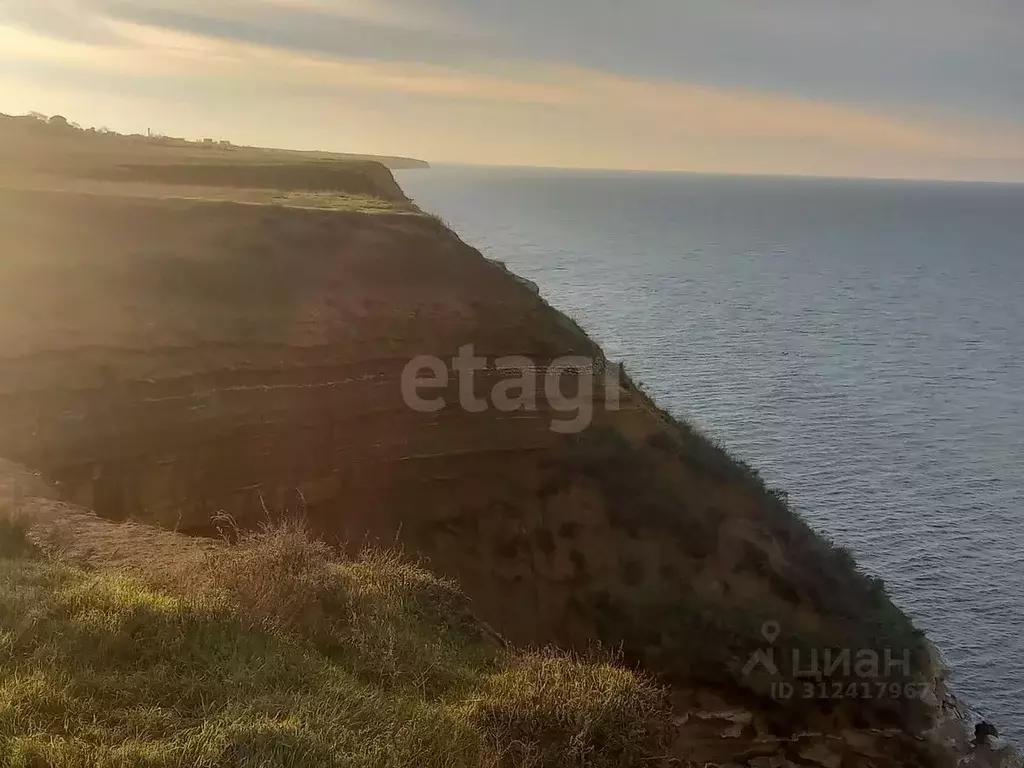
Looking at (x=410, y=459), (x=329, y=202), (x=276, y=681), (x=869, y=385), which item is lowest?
(x=869, y=385)

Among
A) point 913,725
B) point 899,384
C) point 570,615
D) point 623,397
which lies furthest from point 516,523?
point 899,384

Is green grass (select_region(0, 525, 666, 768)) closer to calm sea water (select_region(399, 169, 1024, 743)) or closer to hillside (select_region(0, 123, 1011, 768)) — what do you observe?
hillside (select_region(0, 123, 1011, 768))

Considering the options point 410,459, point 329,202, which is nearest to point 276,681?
point 410,459

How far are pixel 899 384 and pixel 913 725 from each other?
30.3 m

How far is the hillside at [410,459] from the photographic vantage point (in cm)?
1586

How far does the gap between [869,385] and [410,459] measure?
32.6 metres

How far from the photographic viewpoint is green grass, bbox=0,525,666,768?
634 centimetres

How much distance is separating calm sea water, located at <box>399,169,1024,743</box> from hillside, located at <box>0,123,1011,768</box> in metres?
5.54

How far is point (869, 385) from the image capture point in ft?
147

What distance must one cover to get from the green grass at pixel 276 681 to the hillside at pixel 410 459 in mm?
2828

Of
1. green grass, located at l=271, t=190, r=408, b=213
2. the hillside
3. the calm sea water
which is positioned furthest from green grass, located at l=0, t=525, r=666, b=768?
green grass, located at l=271, t=190, r=408, b=213

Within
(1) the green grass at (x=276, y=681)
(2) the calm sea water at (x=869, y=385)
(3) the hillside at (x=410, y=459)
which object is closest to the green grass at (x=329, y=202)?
(3) the hillside at (x=410, y=459)

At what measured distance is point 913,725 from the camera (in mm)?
18328

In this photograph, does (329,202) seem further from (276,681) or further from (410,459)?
(276,681)
